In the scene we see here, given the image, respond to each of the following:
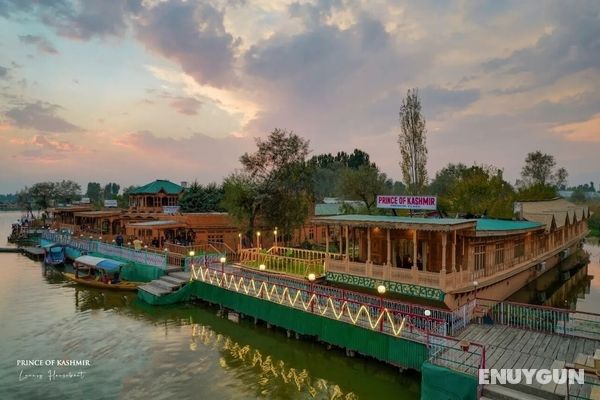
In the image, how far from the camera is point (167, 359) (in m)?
17.0

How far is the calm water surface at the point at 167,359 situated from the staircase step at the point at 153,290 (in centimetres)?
104

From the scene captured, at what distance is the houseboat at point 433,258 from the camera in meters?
18.7

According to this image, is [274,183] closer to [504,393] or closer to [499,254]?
[499,254]

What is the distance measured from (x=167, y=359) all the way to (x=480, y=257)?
58.5 ft

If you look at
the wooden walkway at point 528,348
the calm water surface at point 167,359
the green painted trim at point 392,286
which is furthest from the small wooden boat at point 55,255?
the wooden walkway at point 528,348

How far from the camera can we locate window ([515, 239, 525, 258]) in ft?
91.5

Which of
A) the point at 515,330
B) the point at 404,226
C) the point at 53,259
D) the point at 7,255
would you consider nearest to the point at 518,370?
the point at 515,330

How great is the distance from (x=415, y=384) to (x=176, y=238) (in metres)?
30.2

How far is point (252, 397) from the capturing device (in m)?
13.8

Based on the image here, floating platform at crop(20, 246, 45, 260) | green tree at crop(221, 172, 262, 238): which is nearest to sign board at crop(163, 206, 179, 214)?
green tree at crop(221, 172, 262, 238)

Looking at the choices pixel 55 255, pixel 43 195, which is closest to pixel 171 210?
pixel 55 255

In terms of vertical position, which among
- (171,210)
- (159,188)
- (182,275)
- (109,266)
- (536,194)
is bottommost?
(182,275)

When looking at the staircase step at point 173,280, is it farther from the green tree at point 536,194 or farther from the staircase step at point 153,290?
the green tree at point 536,194

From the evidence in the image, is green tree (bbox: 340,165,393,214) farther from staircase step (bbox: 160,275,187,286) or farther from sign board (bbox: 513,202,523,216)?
staircase step (bbox: 160,275,187,286)
